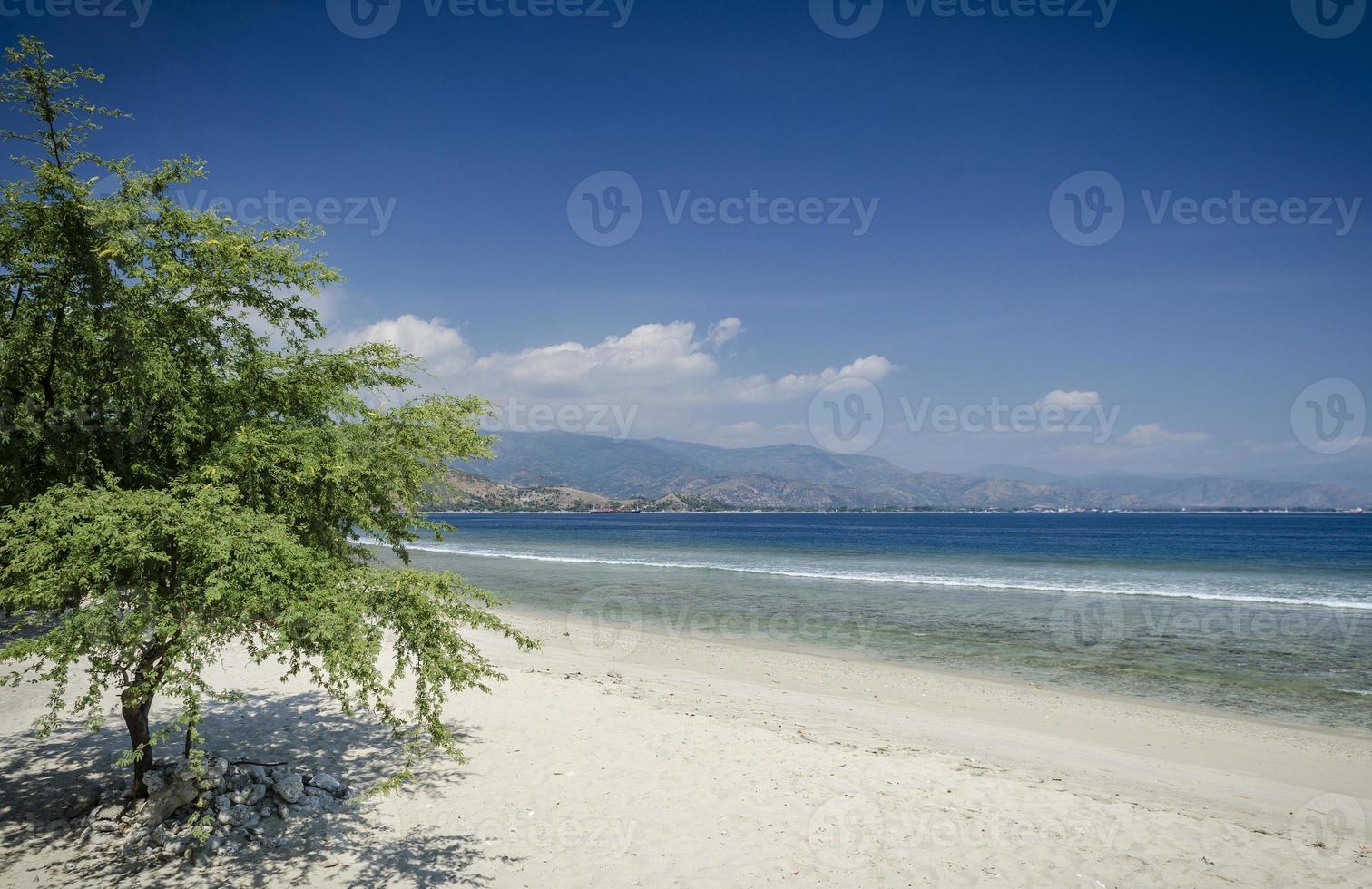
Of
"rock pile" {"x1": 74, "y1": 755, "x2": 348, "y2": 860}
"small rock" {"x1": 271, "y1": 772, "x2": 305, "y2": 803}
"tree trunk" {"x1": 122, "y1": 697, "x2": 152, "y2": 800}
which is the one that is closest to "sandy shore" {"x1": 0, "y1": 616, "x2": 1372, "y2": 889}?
"rock pile" {"x1": 74, "y1": 755, "x2": 348, "y2": 860}

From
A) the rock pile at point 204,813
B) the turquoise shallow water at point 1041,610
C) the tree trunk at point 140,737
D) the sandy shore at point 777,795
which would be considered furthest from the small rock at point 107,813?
the turquoise shallow water at point 1041,610

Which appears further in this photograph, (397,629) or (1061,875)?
(1061,875)

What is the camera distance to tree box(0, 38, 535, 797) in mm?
6020

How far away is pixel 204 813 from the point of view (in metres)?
7.85

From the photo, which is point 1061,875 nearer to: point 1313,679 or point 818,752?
point 818,752

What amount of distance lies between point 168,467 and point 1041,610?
30213mm

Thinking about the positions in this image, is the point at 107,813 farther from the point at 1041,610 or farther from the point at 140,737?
the point at 1041,610

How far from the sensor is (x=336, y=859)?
7.55m

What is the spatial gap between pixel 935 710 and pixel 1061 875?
7.33m

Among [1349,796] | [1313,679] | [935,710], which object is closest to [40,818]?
[935,710]

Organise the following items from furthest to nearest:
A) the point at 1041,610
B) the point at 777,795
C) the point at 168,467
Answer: the point at 1041,610 → the point at 777,795 → the point at 168,467

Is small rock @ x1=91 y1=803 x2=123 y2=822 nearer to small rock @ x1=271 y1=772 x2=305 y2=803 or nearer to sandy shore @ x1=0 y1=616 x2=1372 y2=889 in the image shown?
sandy shore @ x1=0 y1=616 x2=1372 y2=889

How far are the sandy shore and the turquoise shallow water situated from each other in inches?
168

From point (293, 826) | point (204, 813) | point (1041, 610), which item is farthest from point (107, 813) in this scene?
point (1041, 610)
